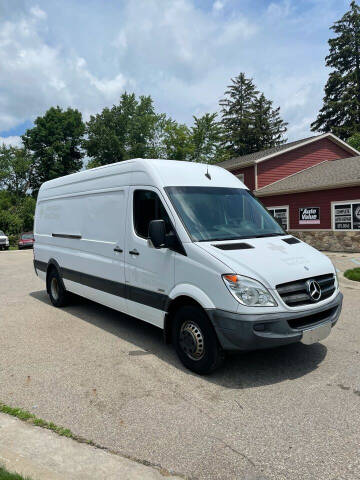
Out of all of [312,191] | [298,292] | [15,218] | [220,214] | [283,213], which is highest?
[312,191]

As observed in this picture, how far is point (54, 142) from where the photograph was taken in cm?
5247

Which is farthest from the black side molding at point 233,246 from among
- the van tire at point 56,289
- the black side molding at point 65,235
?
the van tire at point 56,289

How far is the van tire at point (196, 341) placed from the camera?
13.0 feet

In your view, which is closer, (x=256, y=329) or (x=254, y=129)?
(x=256, y=329)

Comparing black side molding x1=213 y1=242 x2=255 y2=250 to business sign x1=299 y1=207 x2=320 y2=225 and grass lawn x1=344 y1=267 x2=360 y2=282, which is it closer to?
grass lawn x1=344 y1=267 x2=360 y2=282

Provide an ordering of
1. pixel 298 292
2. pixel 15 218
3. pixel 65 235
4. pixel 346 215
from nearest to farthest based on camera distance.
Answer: pixel 298 292, pixel 65 235, pixel 346 215, pixel 15 218

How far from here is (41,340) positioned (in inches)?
219

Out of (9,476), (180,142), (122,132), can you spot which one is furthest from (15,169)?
(9,476)

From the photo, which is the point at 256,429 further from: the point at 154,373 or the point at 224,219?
the point at 224,219

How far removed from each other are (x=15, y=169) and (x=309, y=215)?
45.9m

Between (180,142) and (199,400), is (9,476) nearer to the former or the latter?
(199,400)

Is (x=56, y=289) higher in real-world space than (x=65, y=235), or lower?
lower

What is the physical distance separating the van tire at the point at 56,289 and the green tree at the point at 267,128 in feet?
165

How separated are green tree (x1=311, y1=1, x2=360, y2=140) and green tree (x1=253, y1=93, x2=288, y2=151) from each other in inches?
297
